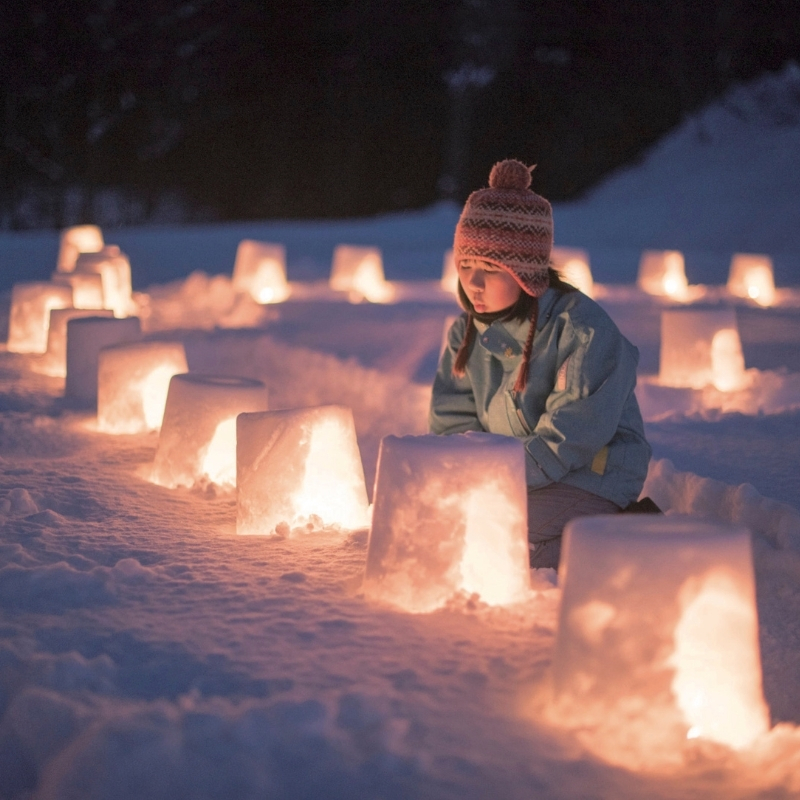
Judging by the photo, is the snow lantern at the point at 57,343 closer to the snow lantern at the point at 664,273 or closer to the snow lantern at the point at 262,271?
the snow lantern at the point at 262,271

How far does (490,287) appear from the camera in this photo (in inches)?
141

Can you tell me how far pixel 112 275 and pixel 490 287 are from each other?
5754 millimetres

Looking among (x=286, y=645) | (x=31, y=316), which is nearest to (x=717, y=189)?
(x=31, y=316)

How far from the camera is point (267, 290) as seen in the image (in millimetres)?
9648

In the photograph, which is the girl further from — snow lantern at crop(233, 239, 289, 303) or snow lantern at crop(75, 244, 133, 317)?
snow lantern at crop(233, 239, 289, 303)

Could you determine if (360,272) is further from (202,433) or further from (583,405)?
(583,405)

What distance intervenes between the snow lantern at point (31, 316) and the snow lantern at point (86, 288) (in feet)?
1.56

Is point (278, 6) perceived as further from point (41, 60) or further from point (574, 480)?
point (574, 480)

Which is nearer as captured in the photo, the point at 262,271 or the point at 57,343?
the point at 57,343

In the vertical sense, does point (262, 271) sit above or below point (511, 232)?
above

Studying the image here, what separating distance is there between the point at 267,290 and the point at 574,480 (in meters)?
6.54

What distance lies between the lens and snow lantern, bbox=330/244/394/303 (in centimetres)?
978

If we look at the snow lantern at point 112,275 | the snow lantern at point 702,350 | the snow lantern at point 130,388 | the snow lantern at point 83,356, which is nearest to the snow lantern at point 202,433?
the snow lantern at point 130,388

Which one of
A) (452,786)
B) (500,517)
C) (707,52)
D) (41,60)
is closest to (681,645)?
(452,786)
